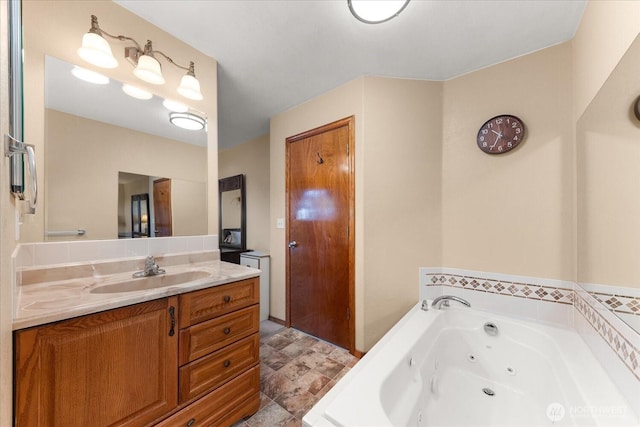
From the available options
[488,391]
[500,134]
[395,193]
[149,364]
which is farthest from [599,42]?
[149,364]

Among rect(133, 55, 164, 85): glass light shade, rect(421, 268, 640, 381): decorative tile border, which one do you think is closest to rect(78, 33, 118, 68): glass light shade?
rect(133, 55, 164, 85): glass light shade

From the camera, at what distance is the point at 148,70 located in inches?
52.4

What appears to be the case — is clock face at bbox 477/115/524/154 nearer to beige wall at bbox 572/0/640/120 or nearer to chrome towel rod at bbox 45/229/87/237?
beige wall at bbox 572/0/640/120

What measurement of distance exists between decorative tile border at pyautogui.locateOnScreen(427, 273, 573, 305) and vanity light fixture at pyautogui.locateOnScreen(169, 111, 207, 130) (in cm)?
216

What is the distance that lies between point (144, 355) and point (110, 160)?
107 centimetres

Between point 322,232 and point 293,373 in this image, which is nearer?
point 293,373

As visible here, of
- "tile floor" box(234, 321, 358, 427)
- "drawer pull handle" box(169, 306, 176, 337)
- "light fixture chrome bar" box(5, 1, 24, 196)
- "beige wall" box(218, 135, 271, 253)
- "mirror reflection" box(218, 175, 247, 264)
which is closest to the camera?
"light fixture chrome bar" box(5, 1, 24, 196)

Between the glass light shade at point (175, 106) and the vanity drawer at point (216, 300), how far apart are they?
1224 millimetres

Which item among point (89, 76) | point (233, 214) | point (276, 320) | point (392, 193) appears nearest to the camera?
point (89, 76)

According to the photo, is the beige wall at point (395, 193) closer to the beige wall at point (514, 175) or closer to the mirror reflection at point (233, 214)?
the beige wall at point (514, 175)

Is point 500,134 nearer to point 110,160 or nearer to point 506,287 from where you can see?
point 506,287

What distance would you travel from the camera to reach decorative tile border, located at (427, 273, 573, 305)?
1.53 metres

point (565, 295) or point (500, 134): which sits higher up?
point (500, 134)

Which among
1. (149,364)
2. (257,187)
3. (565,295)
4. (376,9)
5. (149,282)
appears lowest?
(149,364)
